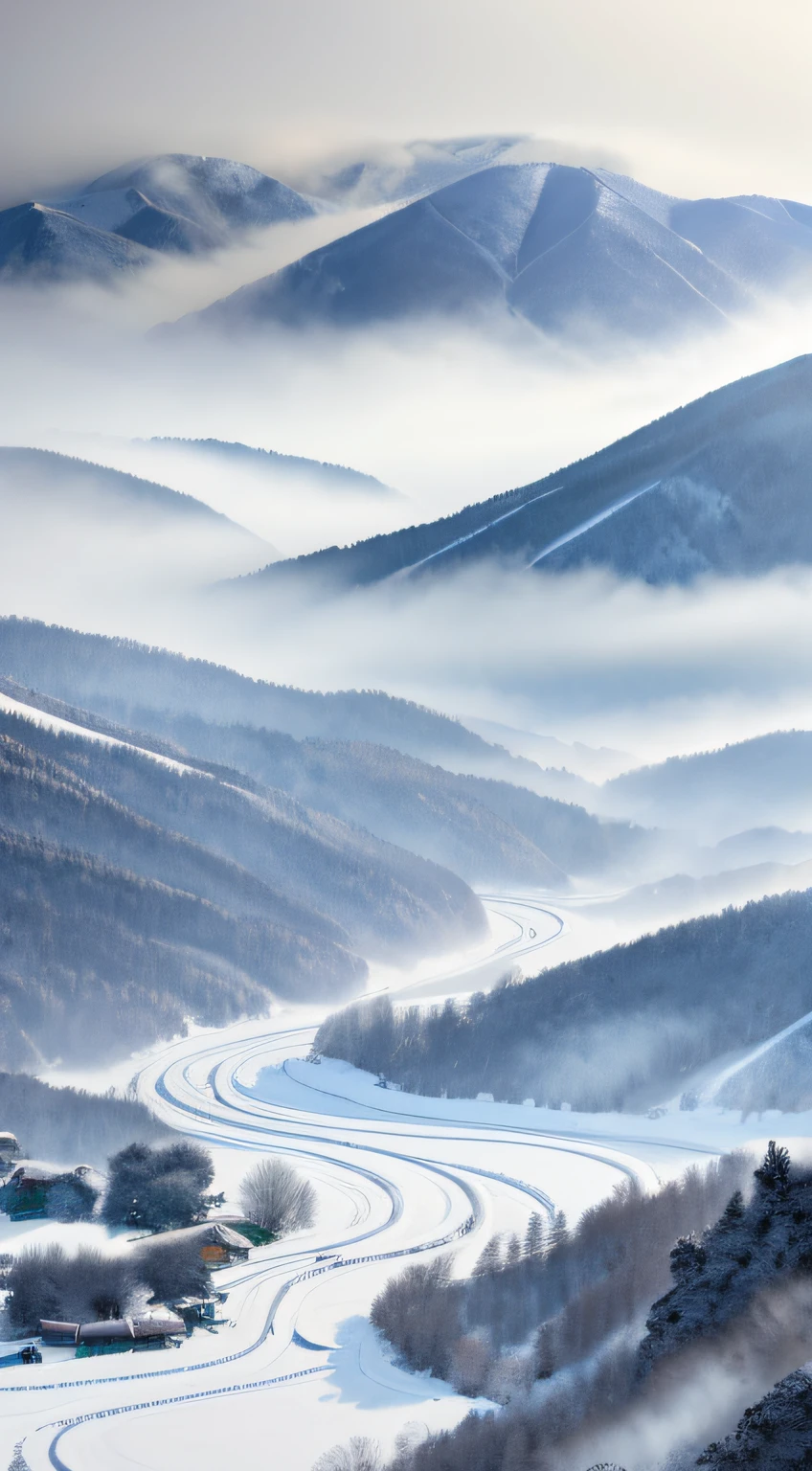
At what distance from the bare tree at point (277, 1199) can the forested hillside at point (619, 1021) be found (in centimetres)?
3178

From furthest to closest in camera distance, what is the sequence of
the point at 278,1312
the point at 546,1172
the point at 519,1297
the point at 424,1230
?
the point at 546,1172 → the point at 424,1230 → the point at 278,1312 → the point at 519,1297

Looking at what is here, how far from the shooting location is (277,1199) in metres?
93.4

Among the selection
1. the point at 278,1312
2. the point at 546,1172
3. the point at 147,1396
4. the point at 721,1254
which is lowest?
the point at 546,1172

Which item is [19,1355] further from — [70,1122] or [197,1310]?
[70,1122]

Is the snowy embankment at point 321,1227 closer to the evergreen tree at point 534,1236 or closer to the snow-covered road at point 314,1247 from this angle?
the snow-covered road at point 314,1247

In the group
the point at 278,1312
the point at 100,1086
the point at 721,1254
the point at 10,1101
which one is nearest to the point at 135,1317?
the point at 278,1312

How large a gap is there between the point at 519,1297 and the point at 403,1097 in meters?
65.4

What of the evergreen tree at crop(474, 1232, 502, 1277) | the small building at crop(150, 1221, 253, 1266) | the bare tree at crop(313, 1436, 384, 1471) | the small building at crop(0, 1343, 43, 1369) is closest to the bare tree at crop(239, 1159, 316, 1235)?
the small building at crop(150, 1221, 253, 1266)

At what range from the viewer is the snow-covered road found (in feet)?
192

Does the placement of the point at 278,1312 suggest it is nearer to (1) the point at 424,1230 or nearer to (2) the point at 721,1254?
(1) the point at 424,1230

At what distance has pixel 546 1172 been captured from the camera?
336 feet

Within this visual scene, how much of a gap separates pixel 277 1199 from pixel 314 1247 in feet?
21.8

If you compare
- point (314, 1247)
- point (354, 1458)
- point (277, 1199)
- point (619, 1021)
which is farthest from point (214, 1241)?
point (619, 1021)

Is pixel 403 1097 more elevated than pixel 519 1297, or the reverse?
pixel 519 1297
